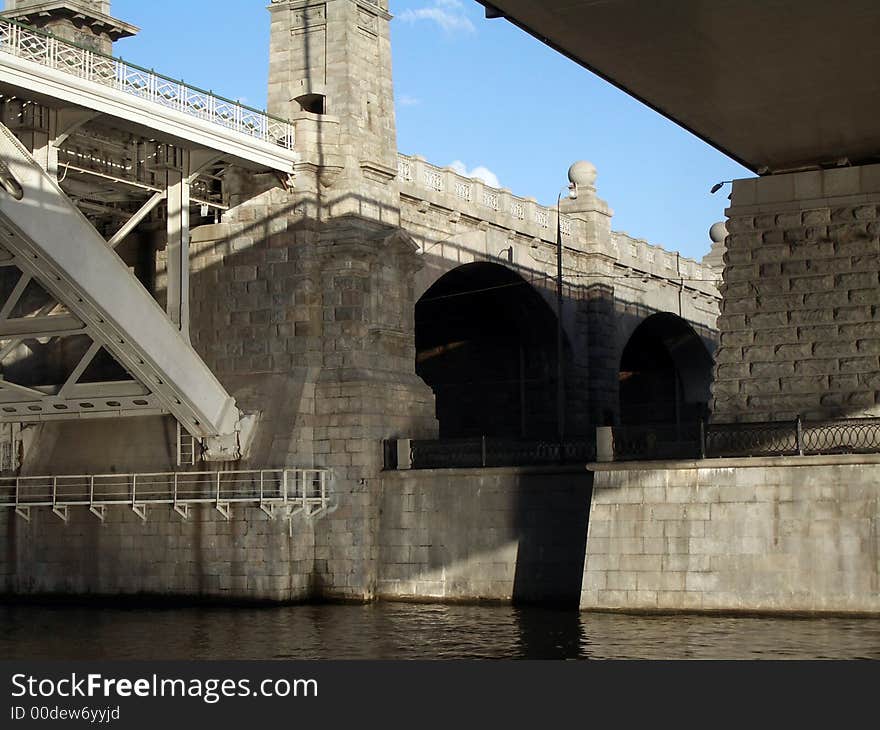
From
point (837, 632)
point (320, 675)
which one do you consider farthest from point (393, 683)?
point (837, 632)

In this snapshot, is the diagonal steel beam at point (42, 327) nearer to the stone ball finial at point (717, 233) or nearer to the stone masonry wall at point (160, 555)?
the stone masonry wall at point (160, 555)

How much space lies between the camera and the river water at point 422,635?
24047mm

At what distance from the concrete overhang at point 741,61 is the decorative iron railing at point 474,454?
24.7 feet

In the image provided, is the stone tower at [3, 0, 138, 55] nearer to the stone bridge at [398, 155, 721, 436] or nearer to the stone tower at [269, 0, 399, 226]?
the stone tower at [269, 0, 399, 226]

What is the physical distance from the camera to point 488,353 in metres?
49.2

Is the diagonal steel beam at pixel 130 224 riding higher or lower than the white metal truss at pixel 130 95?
lower

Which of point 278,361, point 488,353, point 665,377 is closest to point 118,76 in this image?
point 278,361

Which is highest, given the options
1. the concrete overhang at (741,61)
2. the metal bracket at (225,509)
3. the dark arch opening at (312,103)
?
the dark arch opening at (312,103)

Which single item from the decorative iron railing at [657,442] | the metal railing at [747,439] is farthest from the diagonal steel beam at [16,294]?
the decorative iron railing at [657,442]

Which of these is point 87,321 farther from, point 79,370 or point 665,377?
point 665,377

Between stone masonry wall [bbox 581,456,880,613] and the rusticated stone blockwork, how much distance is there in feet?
7.62

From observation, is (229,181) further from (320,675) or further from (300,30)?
(320,675)

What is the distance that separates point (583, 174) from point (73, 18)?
52.7 ft

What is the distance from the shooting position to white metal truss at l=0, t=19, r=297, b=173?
2848cm
